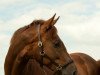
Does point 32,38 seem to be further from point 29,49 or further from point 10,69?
point 10,69

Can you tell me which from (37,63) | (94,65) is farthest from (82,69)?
(37,63)

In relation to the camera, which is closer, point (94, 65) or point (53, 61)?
point (53, 61)

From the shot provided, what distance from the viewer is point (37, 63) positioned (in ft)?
29.6

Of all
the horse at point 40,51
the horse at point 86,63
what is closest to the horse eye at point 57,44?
the horse at point 40,51

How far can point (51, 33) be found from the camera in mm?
8586

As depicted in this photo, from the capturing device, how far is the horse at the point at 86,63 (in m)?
12.2

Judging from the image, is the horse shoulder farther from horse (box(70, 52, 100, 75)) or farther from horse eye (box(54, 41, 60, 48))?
horse eye (box(54, 41, 60, 48))

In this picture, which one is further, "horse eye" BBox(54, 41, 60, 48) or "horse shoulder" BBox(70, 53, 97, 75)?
"horse shoulder" BBox(70, 53, 97, 75)

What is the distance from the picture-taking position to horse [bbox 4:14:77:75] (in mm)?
8531

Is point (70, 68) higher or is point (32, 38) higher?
point (32, 38)

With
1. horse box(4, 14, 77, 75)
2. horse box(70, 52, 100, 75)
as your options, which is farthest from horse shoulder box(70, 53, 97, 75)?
horse box(4, 14, 77, 75)

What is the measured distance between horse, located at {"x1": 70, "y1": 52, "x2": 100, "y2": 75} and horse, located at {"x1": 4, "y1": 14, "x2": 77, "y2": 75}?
3.45 m

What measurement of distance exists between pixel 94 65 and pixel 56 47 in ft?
14.2

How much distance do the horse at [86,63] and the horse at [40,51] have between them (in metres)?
3.45
